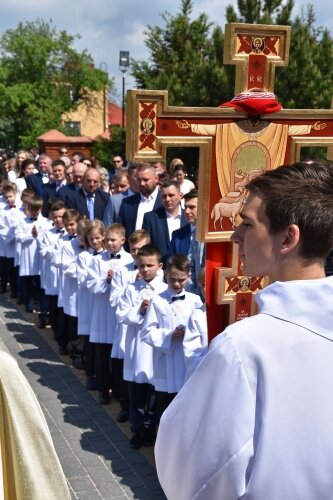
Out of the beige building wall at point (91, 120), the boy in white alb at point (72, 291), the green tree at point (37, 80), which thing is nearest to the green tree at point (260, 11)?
the boy in white alb at point (72, 291)

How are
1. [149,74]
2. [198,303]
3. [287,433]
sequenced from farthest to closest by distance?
[149,74] → [198,303] → [287,433]

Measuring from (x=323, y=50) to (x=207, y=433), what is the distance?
17.4m

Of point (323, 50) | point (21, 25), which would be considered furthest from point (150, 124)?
point (21, 25)

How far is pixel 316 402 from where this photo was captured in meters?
1.29

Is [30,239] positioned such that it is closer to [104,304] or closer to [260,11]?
[104,304]

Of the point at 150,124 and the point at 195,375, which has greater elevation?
the point at 150,124

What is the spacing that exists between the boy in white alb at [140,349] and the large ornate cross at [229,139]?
1.18 meters

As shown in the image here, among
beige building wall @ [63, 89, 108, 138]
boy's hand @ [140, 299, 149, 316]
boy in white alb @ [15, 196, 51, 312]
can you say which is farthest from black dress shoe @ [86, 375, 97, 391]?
beige building wall @ [63, 89, 108, 138]

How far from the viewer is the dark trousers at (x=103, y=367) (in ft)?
20.3

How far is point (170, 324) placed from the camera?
16.2 ft

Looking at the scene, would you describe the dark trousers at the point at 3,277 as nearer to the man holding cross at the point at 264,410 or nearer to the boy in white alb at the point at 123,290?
the boy in white alb at the point at 123,290

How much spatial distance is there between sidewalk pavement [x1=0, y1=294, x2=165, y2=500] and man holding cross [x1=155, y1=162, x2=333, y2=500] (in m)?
3.36

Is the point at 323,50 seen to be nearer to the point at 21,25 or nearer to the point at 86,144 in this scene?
the point at 86,144

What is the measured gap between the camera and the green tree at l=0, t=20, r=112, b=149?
33.9 m
